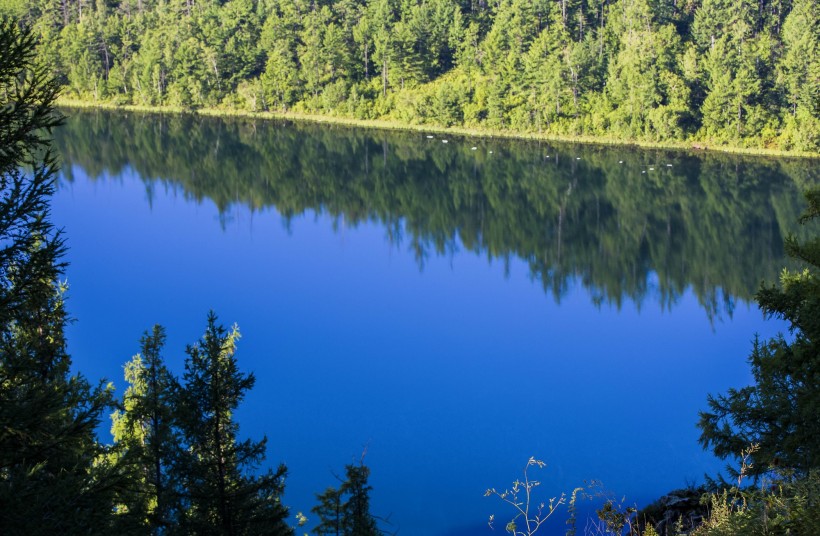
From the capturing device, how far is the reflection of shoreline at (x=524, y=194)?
40781mm

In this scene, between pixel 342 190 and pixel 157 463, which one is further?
pixel 342 190

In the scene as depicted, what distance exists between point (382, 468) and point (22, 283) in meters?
16.5

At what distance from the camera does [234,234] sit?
155 feet

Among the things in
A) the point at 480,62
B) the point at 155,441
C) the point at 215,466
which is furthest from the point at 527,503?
the point at 480,62

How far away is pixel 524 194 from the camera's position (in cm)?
5422

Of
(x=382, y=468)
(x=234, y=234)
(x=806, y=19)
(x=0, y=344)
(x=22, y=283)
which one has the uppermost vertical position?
(x=806, y=19)

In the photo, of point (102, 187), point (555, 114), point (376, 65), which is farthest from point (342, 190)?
point (376, 65)

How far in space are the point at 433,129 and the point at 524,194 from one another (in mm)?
25936

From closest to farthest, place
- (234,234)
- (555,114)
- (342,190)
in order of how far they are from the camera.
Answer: (234,234) < (342,190) < (555,114)

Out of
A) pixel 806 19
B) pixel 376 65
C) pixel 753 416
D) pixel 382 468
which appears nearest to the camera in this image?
pixel 753 416

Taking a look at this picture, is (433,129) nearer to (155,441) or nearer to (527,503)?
(155,441)

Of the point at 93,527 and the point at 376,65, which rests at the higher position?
the point at 376,65

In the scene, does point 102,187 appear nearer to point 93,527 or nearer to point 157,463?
point 157,463

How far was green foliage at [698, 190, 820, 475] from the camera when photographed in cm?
1093
